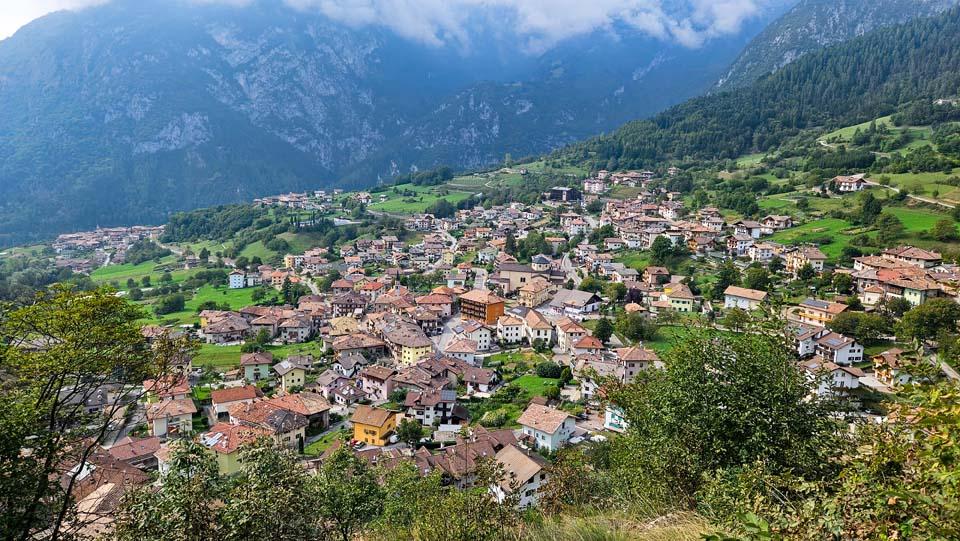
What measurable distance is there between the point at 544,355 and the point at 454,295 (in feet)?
44.4

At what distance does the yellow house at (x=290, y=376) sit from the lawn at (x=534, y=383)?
12974 millimetres

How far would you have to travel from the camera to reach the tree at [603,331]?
3578cm

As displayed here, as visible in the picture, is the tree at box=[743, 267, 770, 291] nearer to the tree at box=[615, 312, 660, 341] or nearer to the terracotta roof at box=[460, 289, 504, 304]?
the tree at box=[615, 312, 660, 341]

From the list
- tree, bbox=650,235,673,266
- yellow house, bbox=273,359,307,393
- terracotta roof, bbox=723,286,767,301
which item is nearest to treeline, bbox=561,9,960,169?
tree, bbox=650,235,673,266

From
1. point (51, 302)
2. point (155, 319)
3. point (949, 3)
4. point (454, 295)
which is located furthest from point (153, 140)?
point (949, 3)

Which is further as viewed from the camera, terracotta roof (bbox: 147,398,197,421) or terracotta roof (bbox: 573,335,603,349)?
terracotta roof (bbox: 573,335,603,349)

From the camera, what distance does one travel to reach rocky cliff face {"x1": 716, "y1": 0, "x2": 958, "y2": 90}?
468 feet

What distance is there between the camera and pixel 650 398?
8672 mm

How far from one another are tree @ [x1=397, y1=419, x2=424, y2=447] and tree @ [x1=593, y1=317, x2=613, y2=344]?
1477 centimetres

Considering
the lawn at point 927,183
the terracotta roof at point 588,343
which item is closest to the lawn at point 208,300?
the terracotta roof at point 588,343

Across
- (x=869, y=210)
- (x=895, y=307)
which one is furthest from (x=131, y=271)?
(x=869, y=210)

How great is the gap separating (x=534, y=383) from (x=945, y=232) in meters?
31.9

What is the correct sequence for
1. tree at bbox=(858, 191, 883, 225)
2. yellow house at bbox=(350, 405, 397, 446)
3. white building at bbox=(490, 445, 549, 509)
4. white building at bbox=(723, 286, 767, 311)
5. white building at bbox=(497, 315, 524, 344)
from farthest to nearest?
1. tree at bbox=(858, 191, 883, 225)
2. white building at bbox=(497, 315, 524, 344)
3. white building at bbox=(723, 286, 767, 311)
4. yellow house at bbox=(350, 405, 397, 446)
5. white building at bbox=(490, 445, 549, 509)

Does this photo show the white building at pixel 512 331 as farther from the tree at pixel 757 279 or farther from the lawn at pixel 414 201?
the lawn at pixel 414 201
